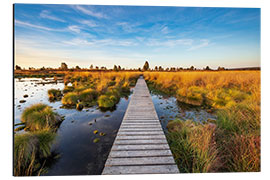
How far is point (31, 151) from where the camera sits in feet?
6.32

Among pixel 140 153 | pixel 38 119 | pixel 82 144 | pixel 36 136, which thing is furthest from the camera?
pixel 38 119

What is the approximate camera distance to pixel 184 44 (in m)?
3.94

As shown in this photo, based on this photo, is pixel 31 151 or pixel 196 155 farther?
pixel 31 151

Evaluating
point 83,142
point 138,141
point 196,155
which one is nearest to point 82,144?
point 83,142

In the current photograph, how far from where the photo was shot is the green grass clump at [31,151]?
1722 mm

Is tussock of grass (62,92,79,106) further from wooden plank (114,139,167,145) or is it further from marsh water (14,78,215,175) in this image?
wooden plank (114,139,167,145)

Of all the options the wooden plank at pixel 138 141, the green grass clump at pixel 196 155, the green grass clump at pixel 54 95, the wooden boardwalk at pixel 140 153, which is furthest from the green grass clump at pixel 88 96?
the green grass clump at pixel 196 155

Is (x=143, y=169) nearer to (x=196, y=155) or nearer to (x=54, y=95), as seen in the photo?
(x=196, y=155)

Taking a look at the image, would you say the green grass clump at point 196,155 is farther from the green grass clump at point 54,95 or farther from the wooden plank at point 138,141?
the green grass clump at point 54,95

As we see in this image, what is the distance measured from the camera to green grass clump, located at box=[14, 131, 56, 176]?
1.72m

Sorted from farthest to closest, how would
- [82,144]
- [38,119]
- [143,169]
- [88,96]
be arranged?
[88,96] → [38,119] → [82,144] → [143,169]

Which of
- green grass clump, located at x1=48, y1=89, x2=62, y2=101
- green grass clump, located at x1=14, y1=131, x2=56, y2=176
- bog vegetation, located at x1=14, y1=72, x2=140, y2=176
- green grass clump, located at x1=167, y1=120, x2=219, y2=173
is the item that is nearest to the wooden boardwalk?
green grass clump, located at x1=167, y1=120, x2=219, y2=173

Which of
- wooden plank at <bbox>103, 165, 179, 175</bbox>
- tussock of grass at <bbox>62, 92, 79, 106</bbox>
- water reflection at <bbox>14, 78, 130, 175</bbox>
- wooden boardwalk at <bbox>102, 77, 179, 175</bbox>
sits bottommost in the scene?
water reflection at <bbox>14, 78, 130, 175</bbox>

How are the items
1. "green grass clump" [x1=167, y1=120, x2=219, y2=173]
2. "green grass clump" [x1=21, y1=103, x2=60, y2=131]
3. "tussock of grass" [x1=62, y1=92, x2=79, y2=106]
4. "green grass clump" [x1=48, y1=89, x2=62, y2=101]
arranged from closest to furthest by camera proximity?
"green grass clump" [x1=167, y1=120, x2=219, y2=173] → "green grass clump" [x1=21, y1=103, x2=60, y2=131] → "tussock of grass" [x1=62, y1=92, x2=79, y2=106] → "green grass clump" [x1=48, y1=89, x2=62, y2=101]
